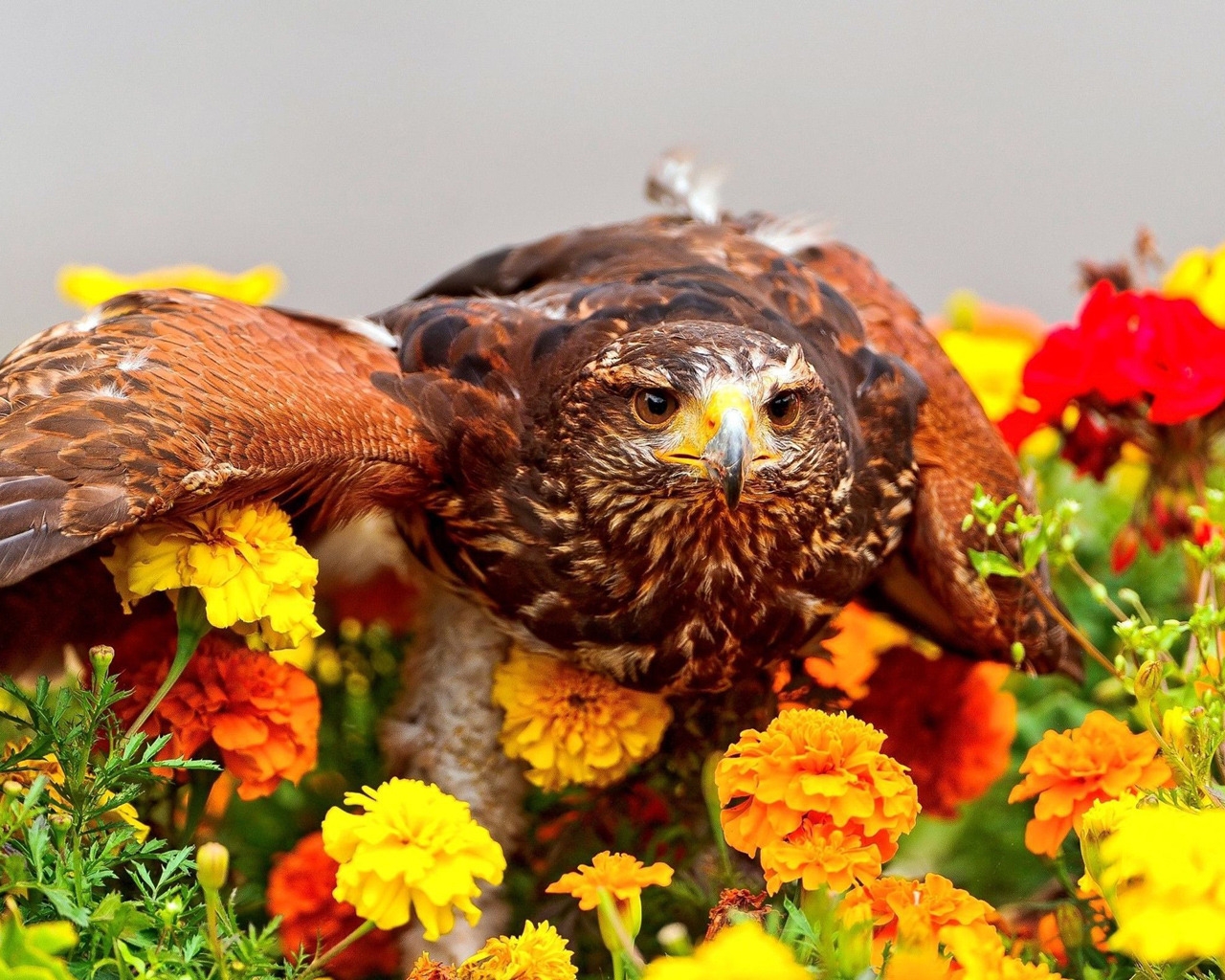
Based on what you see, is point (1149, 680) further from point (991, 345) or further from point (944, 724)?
point (991, 345)

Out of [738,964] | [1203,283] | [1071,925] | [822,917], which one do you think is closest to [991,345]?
[1203,283]

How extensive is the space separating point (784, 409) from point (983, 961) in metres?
0.84

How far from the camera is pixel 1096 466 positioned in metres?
2.78

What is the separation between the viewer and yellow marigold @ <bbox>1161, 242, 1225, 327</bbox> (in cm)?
323

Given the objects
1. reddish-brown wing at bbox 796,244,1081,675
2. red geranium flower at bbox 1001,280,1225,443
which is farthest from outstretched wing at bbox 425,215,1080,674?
red geranium flower at bbox 1001,280,1225,443

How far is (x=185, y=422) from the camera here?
1.89m

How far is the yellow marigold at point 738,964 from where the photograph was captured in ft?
3.66

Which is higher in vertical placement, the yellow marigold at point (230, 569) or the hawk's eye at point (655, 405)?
the hawk's eye at point (655, 405)

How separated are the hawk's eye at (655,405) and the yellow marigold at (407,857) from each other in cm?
64

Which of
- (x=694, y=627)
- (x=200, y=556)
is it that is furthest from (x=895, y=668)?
(x=200, y=556)

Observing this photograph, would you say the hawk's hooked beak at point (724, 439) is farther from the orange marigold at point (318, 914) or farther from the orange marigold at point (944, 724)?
the orange marigold at point (318, 914)

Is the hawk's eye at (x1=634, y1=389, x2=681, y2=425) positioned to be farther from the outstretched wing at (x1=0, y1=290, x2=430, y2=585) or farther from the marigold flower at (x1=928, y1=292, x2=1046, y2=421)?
the marigold flower at (x1=928, y1=292, x2=1046, y2=421)

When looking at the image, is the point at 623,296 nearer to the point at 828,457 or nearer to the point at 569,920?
the point at 828,457

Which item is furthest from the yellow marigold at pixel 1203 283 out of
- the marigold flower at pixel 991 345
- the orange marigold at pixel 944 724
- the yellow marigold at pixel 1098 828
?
the yellow marigold at pixel 1098 828
